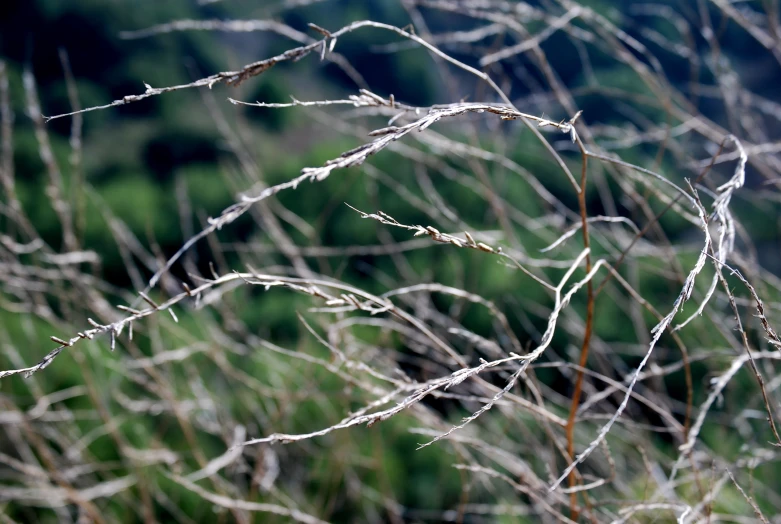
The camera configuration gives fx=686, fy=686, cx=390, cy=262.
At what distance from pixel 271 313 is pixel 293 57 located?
3.26 m

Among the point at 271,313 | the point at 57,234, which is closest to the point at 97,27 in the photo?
the point at 57,234

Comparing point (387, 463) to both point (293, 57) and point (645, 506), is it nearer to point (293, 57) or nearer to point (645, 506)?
point (645, 506)

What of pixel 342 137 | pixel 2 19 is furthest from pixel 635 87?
pixel 2 19

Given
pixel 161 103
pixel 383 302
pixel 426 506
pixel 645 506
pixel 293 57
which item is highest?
pixel 293 57

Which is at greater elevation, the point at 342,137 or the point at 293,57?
the point at 293,57

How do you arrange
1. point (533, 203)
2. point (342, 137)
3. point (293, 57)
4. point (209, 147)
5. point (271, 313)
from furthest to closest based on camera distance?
point (209, 147)
point (342, 137)
point (533, 203)
point (271, 313)
point (293, 57)

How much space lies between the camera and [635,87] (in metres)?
4.46

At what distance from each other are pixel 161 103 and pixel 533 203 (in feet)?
12.2

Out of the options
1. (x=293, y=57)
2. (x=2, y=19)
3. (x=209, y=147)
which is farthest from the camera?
(x=2, y=19)

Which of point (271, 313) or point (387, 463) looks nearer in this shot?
point (387, 463)

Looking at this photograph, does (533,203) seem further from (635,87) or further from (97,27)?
(97,27)

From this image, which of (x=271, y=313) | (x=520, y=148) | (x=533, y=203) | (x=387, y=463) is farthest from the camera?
(x=533, y=203)

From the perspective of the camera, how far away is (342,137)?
17.5ft

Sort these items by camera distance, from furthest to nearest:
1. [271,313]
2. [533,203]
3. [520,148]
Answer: [533,203], [520,148], [271,313]
